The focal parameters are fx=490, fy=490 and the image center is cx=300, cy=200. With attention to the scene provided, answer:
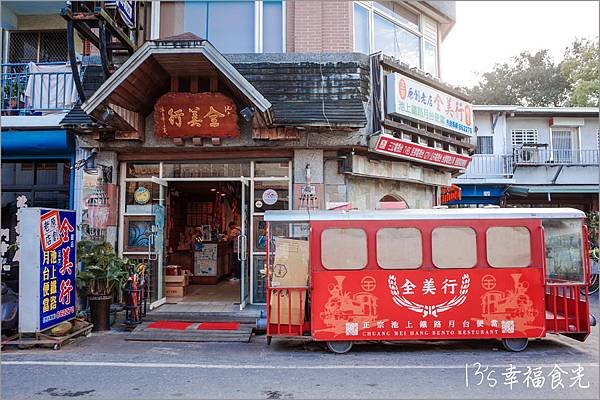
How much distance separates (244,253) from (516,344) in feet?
17.4

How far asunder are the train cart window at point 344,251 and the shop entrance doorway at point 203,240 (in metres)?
4.51

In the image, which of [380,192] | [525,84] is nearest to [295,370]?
[380,192]

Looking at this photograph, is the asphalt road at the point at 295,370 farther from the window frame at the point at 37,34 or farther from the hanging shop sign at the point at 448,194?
the window frame at the point at 37,34

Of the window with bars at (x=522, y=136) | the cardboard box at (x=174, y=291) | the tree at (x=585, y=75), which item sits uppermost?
the tree at (x=585, y=75)

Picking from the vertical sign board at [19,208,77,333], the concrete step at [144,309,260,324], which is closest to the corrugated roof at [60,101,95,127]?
the vertical sign board at [19,208,77,333]

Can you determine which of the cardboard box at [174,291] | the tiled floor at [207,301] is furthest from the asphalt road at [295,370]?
the cardboard box at [174,291]

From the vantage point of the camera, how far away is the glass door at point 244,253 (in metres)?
10.1

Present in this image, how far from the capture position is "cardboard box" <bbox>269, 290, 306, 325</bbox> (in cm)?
801

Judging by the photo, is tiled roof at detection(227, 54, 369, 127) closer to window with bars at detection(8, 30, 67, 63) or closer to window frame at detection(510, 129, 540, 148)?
window with bars at detection(8, 30, 67, 63)

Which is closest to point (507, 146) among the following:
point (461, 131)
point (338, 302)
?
point (461, 131)

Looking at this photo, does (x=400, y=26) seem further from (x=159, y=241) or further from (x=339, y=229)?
(x=159, y=241)

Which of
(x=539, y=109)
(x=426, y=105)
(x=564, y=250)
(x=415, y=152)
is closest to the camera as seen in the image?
(x=564, y=250)

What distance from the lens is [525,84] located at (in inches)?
1294

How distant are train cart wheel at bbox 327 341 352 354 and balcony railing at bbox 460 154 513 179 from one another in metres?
15.9
